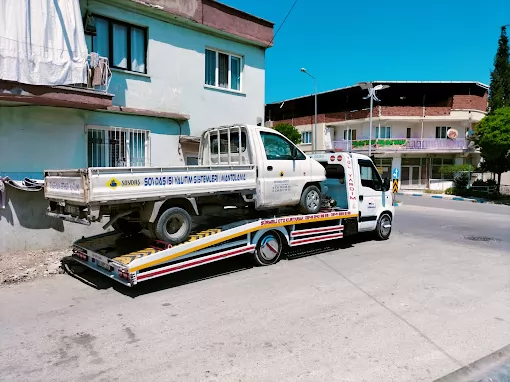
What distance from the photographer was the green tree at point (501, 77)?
36.9 meters

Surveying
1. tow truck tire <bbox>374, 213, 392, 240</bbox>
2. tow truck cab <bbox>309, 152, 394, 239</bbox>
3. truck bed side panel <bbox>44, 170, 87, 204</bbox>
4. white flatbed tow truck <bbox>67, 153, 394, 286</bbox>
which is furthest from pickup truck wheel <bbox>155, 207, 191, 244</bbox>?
tow truck tire <bbox>374, 213, 392, 240</bbox>

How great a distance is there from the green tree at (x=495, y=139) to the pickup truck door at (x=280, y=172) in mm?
24118

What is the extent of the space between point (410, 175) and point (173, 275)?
37196 millimetres

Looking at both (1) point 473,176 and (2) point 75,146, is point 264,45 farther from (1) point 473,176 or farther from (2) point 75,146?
(1) point 473,176

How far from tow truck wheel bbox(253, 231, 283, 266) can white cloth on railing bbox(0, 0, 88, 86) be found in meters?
5.35

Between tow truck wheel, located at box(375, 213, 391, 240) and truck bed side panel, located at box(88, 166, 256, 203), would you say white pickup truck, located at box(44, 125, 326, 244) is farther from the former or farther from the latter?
tow truck wheel, located at box(375, 213, 391, 240)

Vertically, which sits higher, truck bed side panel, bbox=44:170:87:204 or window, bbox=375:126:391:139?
window, bbox=375:126:391:139

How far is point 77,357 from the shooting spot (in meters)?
4.16

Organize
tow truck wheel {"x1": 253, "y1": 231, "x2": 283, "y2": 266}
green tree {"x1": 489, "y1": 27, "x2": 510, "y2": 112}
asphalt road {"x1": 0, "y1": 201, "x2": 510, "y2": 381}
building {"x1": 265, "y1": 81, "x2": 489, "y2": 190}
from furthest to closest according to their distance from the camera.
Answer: building {"x1": 265, "y1": 81, "x2": 489, "y2": 190}
green tree {"x1": 489, "y1": 27, "x2": 510, "y2": 112}
tow truck wheel {"x1": 253, "y1": 231, "x2": 283, "y2": 266}
asphalt road {"x1": 0, "y1": 201, "x2": 510, "y2": 381}

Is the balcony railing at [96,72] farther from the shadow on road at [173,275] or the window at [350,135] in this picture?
the window at [350,135]

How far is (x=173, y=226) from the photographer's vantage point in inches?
260

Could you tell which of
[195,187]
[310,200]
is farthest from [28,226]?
[310,200]

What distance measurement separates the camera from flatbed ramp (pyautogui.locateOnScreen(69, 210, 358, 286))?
20.0 feet

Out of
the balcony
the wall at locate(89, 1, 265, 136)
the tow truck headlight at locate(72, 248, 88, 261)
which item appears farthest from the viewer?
the wall at locate(89, 1, 265, 136)
